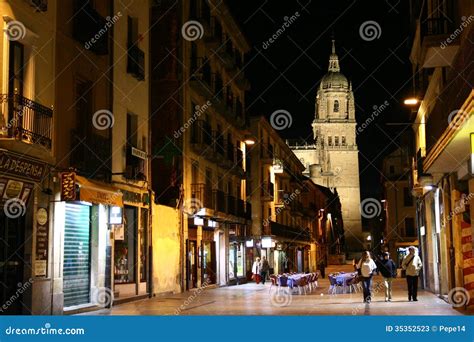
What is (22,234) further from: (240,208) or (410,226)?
(410,226)

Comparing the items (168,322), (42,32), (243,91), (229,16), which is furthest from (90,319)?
(243,91)

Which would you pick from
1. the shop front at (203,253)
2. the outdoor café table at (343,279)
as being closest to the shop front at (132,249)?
the shop front at (203,253)

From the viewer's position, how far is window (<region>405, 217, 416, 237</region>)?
67812 millimetres

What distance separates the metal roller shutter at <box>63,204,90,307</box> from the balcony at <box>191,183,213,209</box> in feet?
37.1

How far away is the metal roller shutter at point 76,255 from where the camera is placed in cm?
1955

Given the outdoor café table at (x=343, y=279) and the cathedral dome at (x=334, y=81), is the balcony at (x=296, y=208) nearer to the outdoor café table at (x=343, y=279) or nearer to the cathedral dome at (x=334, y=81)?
the outdoor café table at (x=343, y=279)

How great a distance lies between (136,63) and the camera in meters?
24.7

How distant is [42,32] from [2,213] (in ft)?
16.0

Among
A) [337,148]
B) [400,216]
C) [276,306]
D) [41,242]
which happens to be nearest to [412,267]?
[276,306]

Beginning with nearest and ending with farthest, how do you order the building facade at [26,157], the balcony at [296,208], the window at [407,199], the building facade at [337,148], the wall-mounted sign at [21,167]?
the wall-mounted sign at [21,167] < the building facade at [26,157] < the balcony at [296,208] < the window at [407,199] < the building facade at [337,148]

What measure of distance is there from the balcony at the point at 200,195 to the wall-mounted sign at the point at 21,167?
1479cm

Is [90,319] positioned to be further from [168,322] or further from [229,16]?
[229,16]

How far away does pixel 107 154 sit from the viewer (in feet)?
71.6

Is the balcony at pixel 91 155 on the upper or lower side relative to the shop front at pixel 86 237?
upper
